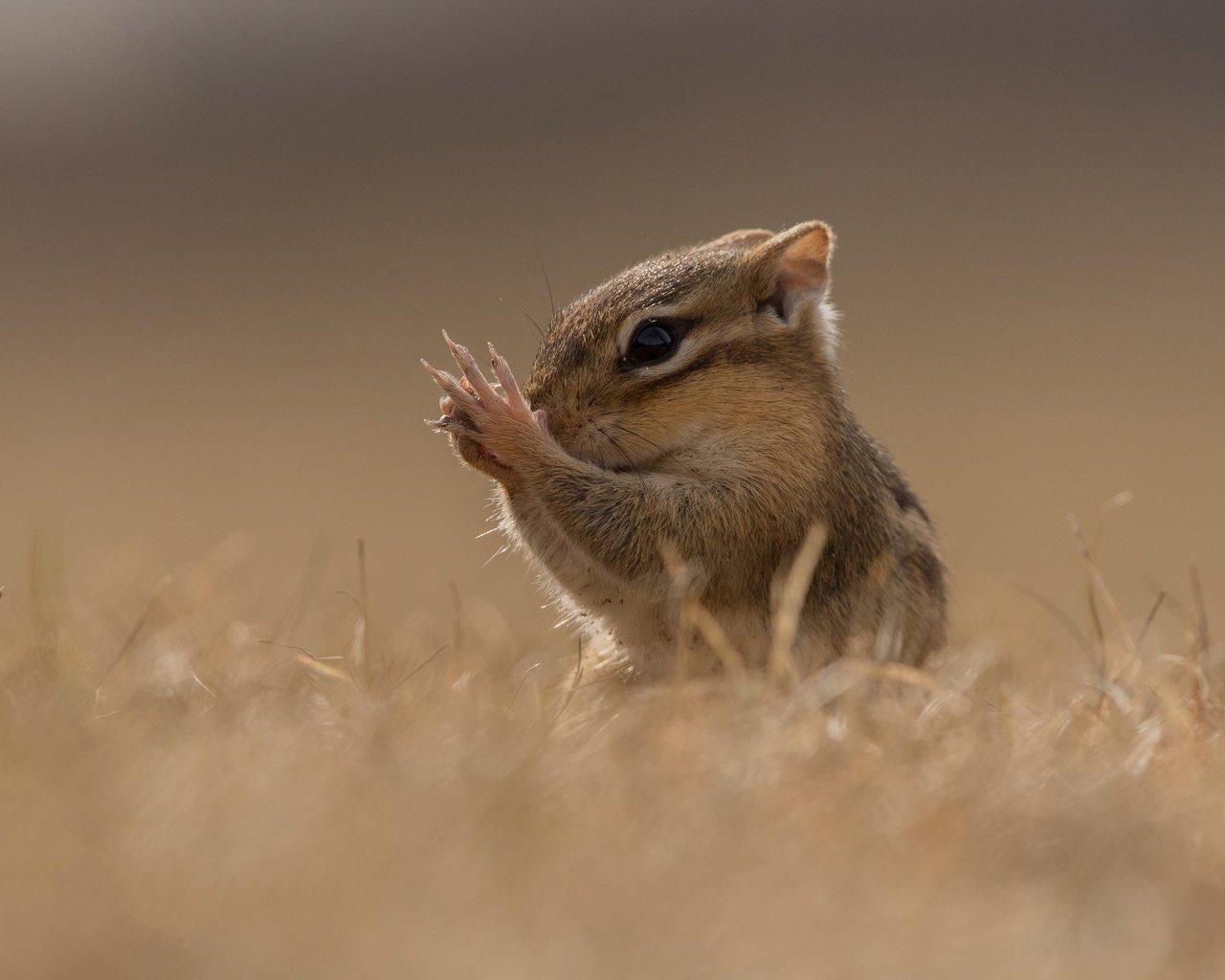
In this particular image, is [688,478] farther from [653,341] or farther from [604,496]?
[653,341]

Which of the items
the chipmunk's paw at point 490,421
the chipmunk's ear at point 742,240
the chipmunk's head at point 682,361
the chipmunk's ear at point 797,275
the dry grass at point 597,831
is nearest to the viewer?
the dry grass at point 597,831

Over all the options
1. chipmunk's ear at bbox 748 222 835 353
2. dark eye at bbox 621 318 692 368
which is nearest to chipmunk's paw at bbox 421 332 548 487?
dark eye at bbox 621 318 692 368

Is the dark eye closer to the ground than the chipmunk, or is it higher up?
higher up

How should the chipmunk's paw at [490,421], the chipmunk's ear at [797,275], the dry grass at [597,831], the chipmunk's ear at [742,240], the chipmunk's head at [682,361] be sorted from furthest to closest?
the chipmunk's ear at [742,240], the chipmunk's ear at [797,275], the chipmunk's head at [682,361], the chipmunk's paw at [490,421], the dry grass at [597,831]

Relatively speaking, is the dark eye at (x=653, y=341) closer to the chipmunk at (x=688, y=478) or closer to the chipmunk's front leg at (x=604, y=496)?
the chipmunk at (x=688, y=478)

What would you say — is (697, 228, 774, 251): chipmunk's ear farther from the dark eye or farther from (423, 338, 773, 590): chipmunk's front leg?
(423, 338, 773, 590): chipmunk's front leg

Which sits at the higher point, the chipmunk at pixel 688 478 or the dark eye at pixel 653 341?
the dark eye at pixel 653 341

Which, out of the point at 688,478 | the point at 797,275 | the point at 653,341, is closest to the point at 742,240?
the point at 797,275

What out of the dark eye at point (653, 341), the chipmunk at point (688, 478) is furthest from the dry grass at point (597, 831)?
the dark eye at point (653, 341)
